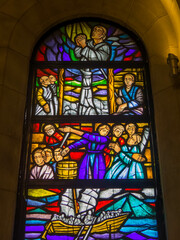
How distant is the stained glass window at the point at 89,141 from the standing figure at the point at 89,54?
1 centimetres

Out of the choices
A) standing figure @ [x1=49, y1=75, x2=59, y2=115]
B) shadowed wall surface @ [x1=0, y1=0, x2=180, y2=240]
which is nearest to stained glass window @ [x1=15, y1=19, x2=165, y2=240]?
standing figure @ [x1=49, y1=75, x2=59, y2=115]

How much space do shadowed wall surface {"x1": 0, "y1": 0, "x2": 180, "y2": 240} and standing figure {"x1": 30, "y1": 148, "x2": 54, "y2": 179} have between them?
0.77ft

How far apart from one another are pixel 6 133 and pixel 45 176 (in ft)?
2.39

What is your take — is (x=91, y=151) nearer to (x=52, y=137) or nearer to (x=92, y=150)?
(x=92, y=150)

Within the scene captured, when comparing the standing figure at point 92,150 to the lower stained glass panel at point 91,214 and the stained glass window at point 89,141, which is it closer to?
the stained glass window at point 89,141

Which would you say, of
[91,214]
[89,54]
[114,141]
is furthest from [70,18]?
[91,214]

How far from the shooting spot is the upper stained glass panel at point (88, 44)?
5230mm

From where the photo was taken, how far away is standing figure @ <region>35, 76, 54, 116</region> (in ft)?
15.7

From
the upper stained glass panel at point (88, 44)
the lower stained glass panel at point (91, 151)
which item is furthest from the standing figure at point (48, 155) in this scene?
the upper stained glass panel at point (88, 44)

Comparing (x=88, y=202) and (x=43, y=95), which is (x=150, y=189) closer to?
(x=88, y=202)

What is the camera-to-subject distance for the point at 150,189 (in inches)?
167

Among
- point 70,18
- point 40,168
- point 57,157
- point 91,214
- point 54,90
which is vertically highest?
point 70,18

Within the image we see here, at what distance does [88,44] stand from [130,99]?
117cm

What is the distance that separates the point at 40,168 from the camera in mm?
4387
